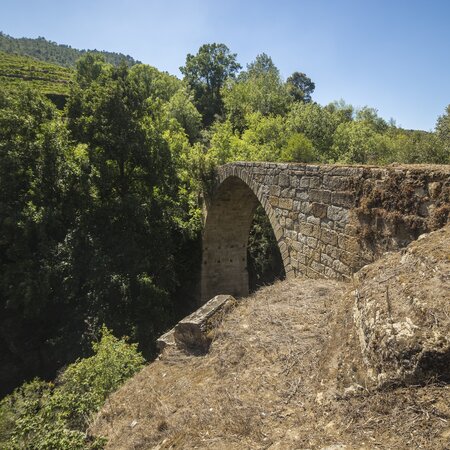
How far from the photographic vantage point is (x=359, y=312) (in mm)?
3234

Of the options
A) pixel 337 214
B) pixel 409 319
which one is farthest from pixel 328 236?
pixel 409 319

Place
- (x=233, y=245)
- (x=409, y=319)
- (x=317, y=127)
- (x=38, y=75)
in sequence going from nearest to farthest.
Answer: (x=409, y=319) → (x=233, y=245) → (x=317, y=127) → (x=38, y=75)

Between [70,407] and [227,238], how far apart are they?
29.6 ft

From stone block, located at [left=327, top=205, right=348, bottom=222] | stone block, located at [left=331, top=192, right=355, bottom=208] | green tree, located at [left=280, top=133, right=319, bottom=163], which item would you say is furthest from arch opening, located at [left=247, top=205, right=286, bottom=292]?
stone block, located at [left=331, top=192, right=355, bottom=208]

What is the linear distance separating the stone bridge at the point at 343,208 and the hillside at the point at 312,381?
1.91ft

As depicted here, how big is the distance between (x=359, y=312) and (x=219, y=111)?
119 feet

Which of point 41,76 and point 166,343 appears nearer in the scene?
point 166,343

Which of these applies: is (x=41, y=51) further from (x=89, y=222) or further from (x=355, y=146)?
(x=89, y=222)

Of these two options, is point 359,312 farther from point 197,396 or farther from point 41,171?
point 41,171

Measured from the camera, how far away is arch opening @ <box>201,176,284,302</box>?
12172 mm

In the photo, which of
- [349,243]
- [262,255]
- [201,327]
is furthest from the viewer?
[262,255]

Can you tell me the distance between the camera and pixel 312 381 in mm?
3152

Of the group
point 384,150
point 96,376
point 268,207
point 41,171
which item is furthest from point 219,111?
point 96,376

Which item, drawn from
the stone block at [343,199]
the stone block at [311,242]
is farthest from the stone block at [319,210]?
the stone block at [311,242]
